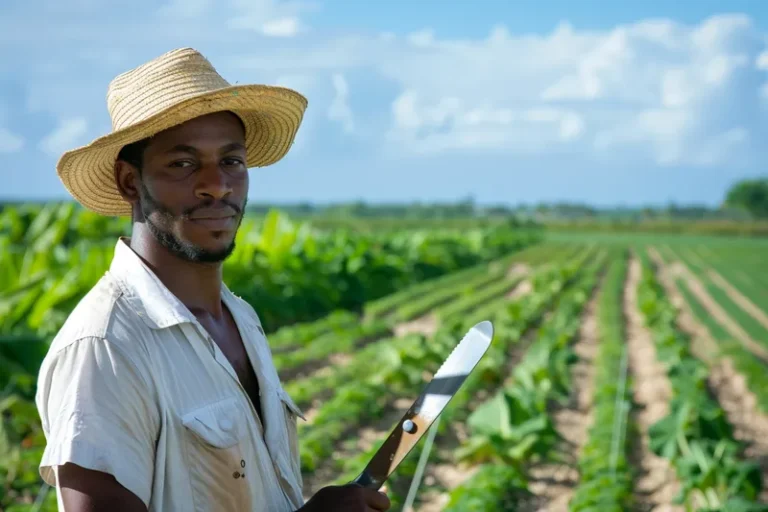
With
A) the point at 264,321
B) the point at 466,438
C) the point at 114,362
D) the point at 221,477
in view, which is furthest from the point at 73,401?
the point at 264,321

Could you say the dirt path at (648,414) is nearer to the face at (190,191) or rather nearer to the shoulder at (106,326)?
the face at (190,191)

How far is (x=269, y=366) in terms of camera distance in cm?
206

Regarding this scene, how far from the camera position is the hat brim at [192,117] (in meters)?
1.80

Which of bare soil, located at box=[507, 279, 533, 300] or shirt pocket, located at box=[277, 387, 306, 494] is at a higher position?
shirt pocket, located at box=[277, 387, 306, 494]

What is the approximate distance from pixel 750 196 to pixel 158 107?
98.8 meters

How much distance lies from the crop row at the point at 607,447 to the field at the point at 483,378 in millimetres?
24

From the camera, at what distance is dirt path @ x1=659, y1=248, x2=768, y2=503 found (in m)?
7.73

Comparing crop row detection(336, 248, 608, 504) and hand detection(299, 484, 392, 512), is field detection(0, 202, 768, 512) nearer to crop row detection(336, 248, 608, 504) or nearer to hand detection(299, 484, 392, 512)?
crop row detection(336, 248, 608, 504)

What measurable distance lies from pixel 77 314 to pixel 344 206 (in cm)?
7868

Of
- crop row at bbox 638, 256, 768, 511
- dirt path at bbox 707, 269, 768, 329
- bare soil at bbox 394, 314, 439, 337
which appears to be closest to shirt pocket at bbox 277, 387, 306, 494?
crop row at bbox 638, 256, 768, 511

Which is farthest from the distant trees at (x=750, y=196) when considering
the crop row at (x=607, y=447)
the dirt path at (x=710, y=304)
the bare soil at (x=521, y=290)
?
the crop row at (x=607, y=447)

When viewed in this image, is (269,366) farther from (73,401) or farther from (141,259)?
(73,401)

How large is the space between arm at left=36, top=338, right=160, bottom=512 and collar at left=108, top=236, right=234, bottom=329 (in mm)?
128

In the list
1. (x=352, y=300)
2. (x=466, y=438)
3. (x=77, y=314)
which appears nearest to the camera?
(x=77, y=314)
